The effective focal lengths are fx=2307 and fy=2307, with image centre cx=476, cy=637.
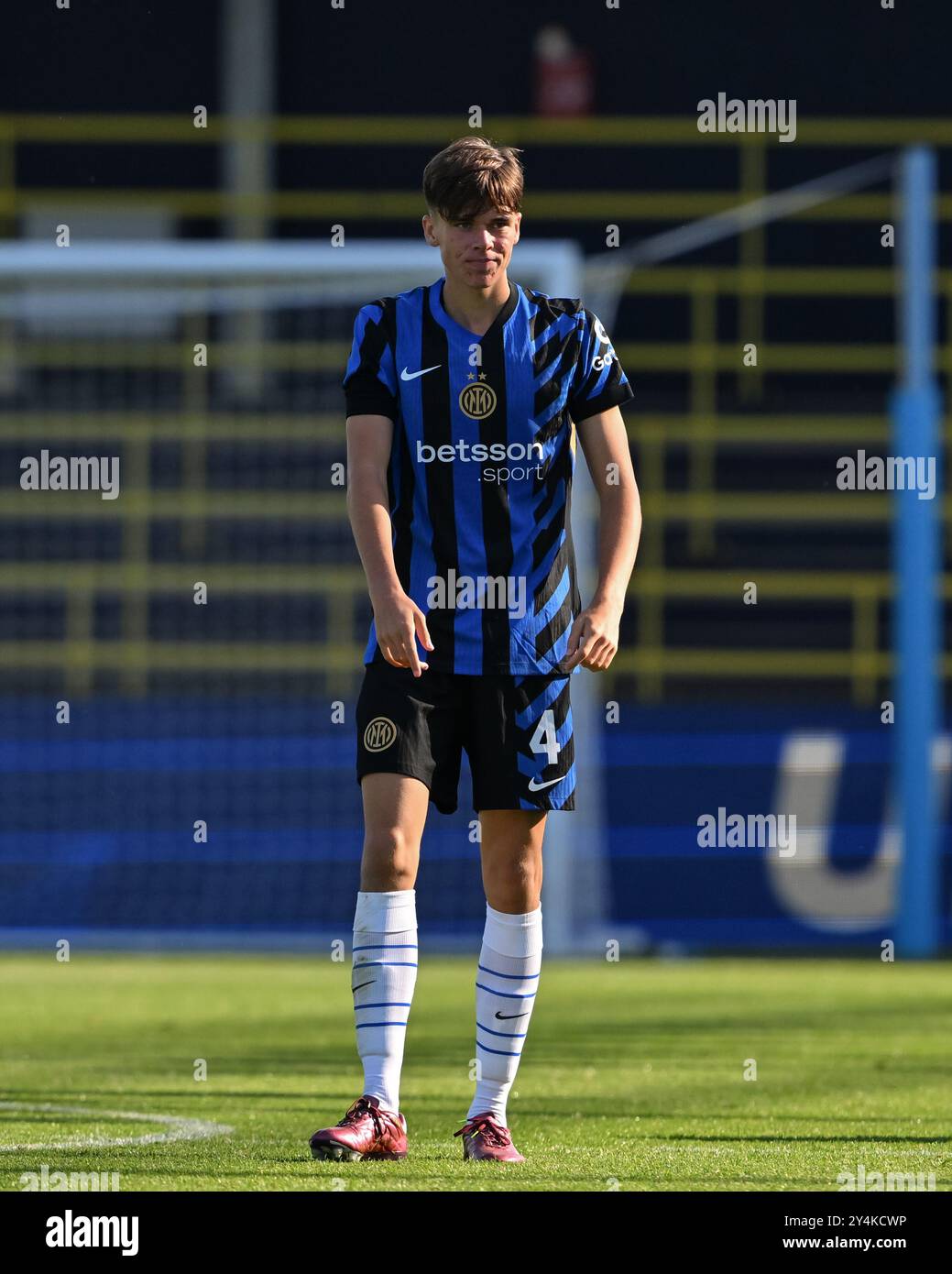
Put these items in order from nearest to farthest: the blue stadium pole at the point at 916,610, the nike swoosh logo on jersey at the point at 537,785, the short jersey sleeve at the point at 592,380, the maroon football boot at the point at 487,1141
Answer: the maroon football boot at the point at 487,1141 < the nike swoosh logo on jersey at the point at 537,785 < the short jersey sleeve at the point at 592,380 < the blue stadium pole at the point at 916,610

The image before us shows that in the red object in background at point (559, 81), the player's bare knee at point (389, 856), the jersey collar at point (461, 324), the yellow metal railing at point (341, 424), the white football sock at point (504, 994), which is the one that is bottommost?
the white football sock at point (504, 994)

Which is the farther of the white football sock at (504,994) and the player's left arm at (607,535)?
the white football sock at (504,994)

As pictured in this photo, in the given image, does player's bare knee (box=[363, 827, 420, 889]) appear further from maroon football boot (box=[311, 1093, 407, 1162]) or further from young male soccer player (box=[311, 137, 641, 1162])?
maroon football boot (box=[311, 1093, 407, 1162])

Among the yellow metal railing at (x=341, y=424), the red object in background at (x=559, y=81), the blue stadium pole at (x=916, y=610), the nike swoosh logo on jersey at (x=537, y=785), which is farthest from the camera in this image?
the red object in background at (x=559, y=81)

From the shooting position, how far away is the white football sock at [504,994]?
398cm

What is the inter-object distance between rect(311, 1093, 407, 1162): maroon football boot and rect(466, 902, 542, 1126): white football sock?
22 cm

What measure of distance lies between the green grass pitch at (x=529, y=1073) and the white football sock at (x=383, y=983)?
172 mm

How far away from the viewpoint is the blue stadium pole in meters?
10.2

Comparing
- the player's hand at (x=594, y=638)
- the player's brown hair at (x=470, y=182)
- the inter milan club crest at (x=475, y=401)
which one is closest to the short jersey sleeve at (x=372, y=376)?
the inter milan club crest at (x=475, y=401)

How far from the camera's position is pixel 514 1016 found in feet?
13.1

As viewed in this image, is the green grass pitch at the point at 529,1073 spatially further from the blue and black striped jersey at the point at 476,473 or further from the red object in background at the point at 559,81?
the red object in background at the point at 559,81

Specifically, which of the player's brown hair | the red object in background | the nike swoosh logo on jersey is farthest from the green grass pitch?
the red object in background
